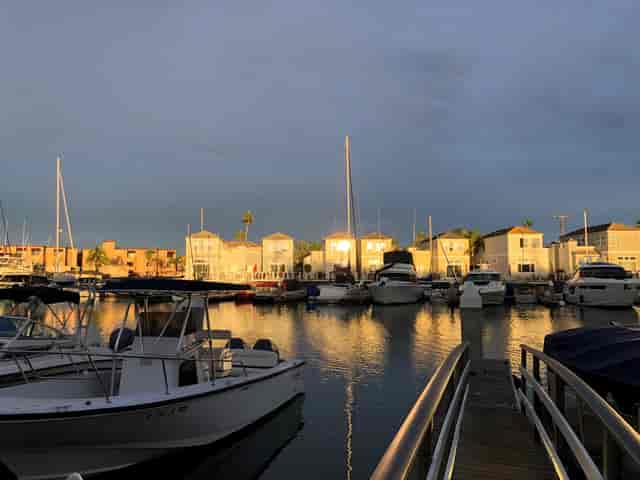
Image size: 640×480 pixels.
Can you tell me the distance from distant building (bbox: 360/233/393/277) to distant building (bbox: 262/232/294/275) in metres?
12.4

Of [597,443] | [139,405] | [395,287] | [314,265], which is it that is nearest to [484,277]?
[395,287]

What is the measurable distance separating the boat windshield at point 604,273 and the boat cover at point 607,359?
4682 centimetres

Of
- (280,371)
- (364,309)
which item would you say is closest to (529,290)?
(364,309)

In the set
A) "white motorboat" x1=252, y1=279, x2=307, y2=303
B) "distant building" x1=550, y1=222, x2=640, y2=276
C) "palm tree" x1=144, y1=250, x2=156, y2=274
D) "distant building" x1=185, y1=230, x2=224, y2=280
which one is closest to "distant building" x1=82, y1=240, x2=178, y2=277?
"palm tree" x1=144, y1=250, x2=156, y2=274

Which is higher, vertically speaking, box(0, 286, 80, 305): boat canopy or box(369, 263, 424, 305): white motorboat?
box(0, 286, 80, 305): boat canopy

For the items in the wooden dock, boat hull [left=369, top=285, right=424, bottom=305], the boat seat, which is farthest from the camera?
boat hull [left=369, top=285, right=424, bottom=305]

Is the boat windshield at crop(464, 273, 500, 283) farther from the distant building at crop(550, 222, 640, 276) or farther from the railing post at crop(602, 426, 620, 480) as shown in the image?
the railing post at crop(602, 426, 620, 480)

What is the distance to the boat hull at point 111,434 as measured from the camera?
341 inches

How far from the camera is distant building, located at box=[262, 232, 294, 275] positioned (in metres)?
86.5

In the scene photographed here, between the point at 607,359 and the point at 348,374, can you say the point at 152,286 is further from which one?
the point at 348,374

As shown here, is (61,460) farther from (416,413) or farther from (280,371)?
(416,413)

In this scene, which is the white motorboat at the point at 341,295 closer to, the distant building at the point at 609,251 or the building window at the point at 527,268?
the building window at the point at 527,268

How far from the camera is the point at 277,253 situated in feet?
285

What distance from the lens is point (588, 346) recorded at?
25.3ft
